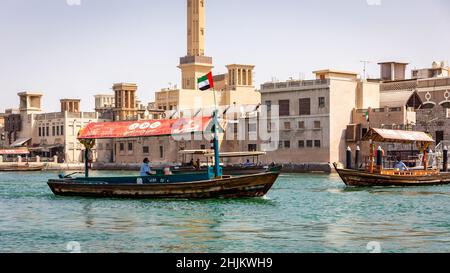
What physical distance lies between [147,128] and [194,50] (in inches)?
862

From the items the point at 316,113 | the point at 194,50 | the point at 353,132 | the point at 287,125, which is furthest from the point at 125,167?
the point at 353,132

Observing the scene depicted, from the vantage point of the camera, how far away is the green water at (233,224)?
1903 centimetres

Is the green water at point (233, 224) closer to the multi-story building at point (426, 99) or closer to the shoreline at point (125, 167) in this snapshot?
the multi-story building at point (426, 99)

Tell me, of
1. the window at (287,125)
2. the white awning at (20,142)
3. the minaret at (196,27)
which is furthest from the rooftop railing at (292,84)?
the white awning at (20,142)

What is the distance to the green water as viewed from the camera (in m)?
19.0

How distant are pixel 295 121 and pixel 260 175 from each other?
3623cm

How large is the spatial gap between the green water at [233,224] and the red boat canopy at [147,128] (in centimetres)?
3932

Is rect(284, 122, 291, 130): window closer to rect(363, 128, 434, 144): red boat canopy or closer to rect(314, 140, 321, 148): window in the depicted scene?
rect(314, 140, 321, 148): window

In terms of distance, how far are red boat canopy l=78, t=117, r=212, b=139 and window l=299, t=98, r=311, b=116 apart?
399 inches

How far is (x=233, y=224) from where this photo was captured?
2362 cm

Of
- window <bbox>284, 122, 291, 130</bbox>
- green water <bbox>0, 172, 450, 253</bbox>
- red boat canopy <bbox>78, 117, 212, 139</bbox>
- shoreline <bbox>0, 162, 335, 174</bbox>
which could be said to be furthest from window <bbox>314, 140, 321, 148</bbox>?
green water <bbox>0, 172, 450, 253</bbox>

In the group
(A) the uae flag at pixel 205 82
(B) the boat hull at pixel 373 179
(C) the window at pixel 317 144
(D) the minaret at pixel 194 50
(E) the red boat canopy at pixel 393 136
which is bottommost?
(B) the boat hull at pixel 373 179

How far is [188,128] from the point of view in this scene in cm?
7625
